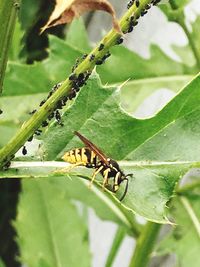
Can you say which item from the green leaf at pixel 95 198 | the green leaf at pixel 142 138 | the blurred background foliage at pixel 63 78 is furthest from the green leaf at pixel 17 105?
the green leaf at pixel 142 138

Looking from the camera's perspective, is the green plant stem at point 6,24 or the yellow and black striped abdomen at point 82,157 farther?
the yellow and black striped abdomen at point 82,157

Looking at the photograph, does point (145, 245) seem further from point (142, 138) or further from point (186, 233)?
point (142, 138)

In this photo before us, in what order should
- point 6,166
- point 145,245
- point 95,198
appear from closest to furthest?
1. point 6,166
2. point 145,245
3. point 95,198

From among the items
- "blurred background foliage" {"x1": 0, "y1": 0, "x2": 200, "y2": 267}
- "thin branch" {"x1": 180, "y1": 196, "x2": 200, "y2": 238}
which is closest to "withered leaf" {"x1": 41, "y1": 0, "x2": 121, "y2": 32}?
"blurred background foliage" {"x1": 0, "y1": 0, "x2": 200, "y2": 267}

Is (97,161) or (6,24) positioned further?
(97,161)

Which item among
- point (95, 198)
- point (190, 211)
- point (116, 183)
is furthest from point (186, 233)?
point (116, 183)

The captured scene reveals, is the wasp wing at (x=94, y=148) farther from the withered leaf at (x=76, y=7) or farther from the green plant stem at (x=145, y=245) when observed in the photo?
the green plant stem at (x=145, y=245)

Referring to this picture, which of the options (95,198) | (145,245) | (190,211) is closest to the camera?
(145,245)
